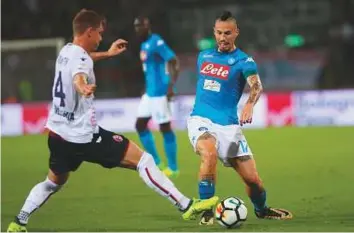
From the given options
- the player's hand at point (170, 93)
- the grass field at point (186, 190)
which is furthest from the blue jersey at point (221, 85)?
the player's hand at point (170, 93)

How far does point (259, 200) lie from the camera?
27.9 ft

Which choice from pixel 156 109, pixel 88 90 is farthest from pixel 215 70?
pixel 156 109

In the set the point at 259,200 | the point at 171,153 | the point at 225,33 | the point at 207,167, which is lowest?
the point at 171,153

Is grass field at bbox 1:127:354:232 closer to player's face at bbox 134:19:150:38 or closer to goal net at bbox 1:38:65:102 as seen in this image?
player's face at bbox 134:19:150:38

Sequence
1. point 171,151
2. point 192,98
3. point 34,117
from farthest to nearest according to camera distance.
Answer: point 34,117 < point 192,98 < point 171,151

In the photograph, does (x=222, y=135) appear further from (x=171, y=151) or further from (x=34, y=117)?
(x=34, y=117)

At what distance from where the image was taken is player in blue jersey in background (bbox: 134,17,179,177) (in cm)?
1316

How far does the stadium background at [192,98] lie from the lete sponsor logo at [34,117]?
1.1 inches

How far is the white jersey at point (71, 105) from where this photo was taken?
7781mm

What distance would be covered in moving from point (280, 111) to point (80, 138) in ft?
48.4

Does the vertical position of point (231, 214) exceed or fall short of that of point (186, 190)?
it exceeds it

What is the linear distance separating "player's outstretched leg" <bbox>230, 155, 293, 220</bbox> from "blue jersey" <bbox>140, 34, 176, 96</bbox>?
5.06 m

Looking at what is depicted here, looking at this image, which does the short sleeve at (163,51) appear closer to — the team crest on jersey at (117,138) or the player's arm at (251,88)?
the player's arm at (251,88)

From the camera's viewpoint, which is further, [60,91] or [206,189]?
[206,189]
